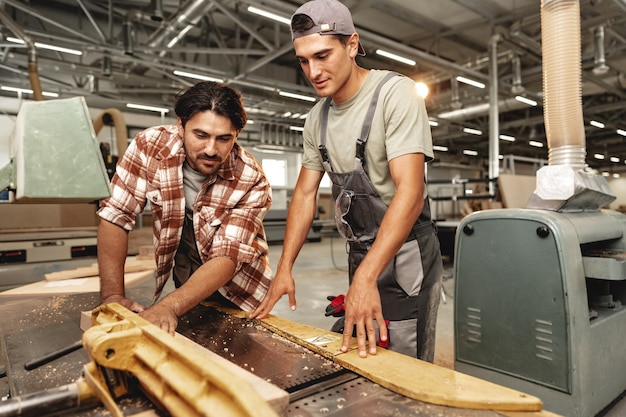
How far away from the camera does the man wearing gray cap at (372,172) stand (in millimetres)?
1096

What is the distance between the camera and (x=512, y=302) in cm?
152

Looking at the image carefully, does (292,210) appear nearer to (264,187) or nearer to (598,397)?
(264,187)

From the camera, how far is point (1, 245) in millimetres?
3082

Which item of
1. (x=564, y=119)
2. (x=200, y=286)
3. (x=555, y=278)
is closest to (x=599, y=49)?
(x=564, y=119)

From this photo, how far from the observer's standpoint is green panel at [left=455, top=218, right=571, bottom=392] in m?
1.41

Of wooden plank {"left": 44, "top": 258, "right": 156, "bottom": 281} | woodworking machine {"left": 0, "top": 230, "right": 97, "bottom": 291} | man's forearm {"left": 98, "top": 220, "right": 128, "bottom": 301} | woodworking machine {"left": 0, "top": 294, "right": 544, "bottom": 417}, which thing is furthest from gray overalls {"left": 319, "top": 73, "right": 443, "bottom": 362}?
woodworking machine {"left": 0, "top": 230, "right": 97, "bottom": 291}

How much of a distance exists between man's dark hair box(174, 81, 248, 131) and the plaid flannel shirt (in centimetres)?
13

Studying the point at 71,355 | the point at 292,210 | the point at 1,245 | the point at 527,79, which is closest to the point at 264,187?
the point at 292,210

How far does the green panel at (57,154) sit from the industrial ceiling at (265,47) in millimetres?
3619

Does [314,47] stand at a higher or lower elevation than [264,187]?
higher

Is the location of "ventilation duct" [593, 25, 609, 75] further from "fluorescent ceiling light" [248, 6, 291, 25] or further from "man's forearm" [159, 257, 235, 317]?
"man's forearm" [159, 257, 235, 317]

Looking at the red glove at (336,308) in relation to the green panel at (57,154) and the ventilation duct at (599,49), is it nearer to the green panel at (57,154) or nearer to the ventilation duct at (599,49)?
the green panel at (57,154)

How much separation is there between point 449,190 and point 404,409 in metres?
13.9

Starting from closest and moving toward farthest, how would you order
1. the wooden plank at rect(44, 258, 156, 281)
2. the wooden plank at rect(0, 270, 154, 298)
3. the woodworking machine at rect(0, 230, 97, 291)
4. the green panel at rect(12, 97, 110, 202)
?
the green panel at rect(12, 97, 110, 202) → the wooden plank at rect(0, 270, 154, 298) → the wooden plank at rect(44, 258, 156, 281) → the woodworking machine at rect(0, 230, 97, 291)
